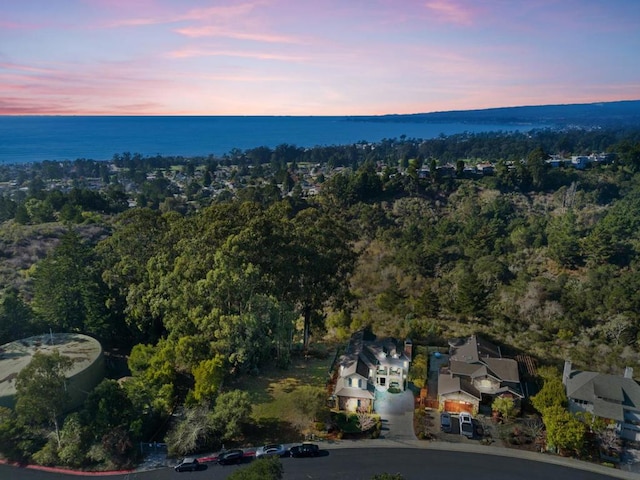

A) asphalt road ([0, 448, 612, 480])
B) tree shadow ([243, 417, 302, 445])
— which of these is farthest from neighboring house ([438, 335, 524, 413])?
tree shadow ([243, 417, 302, 445])

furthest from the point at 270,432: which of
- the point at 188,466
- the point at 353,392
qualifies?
the point at 353,392

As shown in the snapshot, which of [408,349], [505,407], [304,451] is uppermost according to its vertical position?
[408,349]

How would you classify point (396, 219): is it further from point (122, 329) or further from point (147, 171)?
point (147, 171)

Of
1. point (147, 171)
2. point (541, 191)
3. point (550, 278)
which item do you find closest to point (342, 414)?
point (550, 278)

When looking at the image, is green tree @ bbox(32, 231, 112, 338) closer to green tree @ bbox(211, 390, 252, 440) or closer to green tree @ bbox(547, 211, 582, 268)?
green tree @ bbox(211, 390, 252, 440)

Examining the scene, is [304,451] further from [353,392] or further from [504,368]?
[504,368]

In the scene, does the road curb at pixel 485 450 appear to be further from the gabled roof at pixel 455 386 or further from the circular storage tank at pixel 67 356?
the circular storage tank at pixel 67 356
